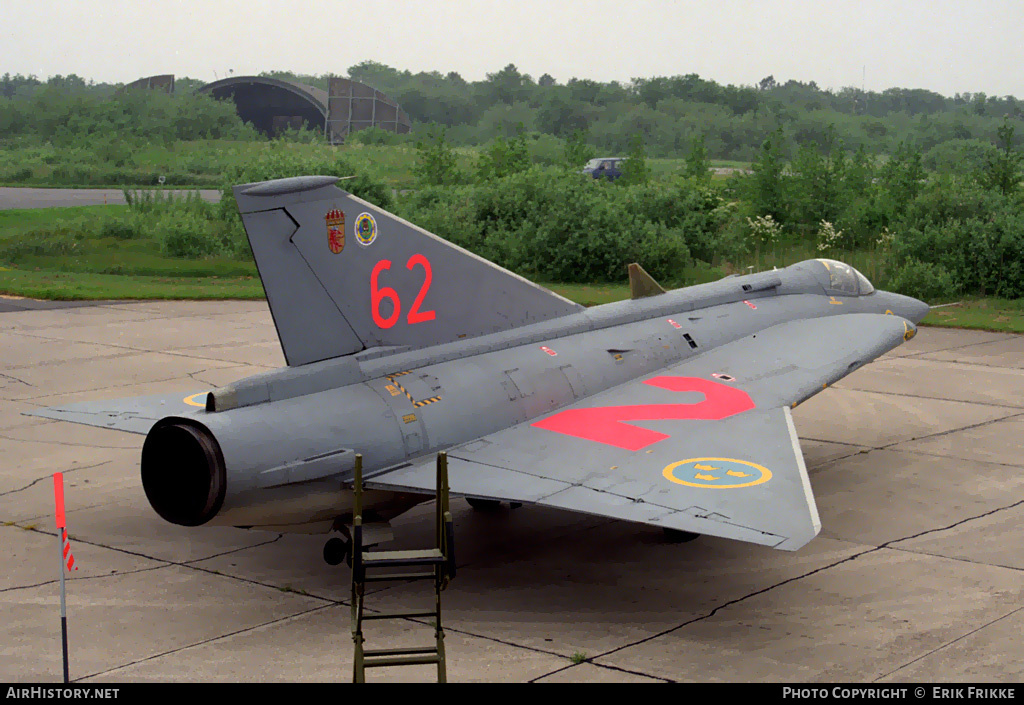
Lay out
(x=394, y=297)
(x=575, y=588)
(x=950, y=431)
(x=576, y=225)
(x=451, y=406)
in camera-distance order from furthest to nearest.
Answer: (x=576, y=225), (x=950, y=431), (x=394, y=297), (x=451, y=406), (x=575, y=588)

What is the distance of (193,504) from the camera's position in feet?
31.0

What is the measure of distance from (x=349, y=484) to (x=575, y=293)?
19.8m

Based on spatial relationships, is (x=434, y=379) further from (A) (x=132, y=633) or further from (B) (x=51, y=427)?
(B) (x=51, y=427)

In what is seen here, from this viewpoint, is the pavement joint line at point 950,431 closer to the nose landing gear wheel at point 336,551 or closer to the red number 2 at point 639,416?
the red number 2 at point 639,416

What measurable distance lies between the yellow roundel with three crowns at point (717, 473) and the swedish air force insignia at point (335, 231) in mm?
3929

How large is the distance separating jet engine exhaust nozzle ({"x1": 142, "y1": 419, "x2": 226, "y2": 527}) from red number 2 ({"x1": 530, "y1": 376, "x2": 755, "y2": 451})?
11.4 ft

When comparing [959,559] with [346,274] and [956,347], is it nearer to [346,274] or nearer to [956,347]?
[346,274]

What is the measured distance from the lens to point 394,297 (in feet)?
36.7

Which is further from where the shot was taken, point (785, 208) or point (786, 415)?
point (785, 208)

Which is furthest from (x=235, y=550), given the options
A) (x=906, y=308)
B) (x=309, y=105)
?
(x=309, y=105)

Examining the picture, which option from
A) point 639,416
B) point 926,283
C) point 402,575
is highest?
point 926,283

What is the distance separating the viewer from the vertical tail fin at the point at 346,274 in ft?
34.8

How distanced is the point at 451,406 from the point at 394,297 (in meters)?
1.32
